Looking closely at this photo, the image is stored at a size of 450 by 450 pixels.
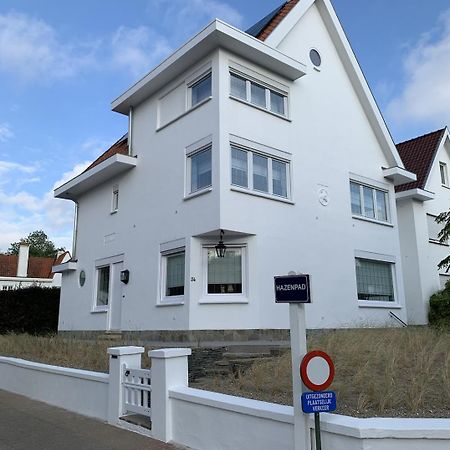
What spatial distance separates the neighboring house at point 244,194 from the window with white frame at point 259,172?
0.04m

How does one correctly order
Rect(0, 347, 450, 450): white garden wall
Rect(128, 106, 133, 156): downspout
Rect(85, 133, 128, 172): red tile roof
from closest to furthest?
Rect(0, 347, 450, 450): white garden wall < Rect(128, 106, 133, 156): downspout < Rect(85, 133, 128, 172): red tile roof

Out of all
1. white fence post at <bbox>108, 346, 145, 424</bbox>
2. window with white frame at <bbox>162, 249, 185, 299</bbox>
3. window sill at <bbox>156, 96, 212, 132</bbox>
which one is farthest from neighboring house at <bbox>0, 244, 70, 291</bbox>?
white fence post at <bbox>108, 346, 145, 424</bbox>

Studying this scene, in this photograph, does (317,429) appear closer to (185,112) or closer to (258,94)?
(185,112)

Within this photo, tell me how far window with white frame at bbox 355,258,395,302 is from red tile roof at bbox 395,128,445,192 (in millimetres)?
4388

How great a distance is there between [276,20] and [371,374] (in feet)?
37.5

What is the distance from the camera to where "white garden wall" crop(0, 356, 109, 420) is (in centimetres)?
772

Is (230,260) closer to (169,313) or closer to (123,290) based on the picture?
(169,313)

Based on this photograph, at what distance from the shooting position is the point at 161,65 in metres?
13.8

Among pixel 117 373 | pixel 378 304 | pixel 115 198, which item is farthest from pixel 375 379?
pixel 115 198

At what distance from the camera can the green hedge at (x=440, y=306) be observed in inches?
700

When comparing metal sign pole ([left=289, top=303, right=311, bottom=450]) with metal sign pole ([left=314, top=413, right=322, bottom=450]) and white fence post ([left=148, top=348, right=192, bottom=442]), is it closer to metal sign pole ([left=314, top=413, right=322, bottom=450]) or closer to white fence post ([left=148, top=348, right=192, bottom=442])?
metal sign pole ([left=314, top=413, right=322, bottom=450])

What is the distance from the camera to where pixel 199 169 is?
12977 millimetres

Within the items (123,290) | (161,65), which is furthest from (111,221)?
(161,65)

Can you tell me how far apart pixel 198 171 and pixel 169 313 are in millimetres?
3888
